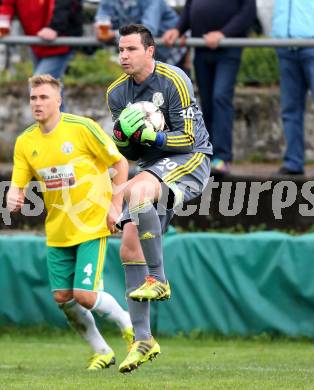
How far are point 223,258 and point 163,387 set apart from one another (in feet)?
12.6

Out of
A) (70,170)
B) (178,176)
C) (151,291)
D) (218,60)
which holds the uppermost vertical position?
(218,60)

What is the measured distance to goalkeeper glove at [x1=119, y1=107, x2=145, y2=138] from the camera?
8.41 meters

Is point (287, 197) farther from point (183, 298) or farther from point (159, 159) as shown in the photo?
point (159, 159)

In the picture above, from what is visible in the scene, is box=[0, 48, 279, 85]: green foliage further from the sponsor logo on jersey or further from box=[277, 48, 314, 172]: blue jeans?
the sponsor logo on jersey

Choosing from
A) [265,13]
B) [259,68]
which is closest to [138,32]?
[259,68]

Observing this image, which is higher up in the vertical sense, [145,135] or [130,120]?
[130,120]

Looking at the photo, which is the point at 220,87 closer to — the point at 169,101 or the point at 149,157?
the point at 149,157

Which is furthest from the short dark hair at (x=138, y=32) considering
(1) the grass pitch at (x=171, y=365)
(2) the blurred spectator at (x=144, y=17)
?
(2) the blurred spectator at (x=144, y=17)

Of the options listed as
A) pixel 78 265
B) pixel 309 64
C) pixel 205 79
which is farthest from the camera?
pixel 205 79

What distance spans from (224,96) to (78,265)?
3.97 meters

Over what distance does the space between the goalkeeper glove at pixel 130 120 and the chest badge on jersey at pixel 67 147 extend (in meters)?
1.47

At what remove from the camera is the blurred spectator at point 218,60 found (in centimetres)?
1313

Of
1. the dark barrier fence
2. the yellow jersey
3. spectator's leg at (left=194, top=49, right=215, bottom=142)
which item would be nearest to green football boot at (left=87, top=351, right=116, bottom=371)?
the yellow jersey

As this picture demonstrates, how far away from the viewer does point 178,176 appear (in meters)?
8.70
